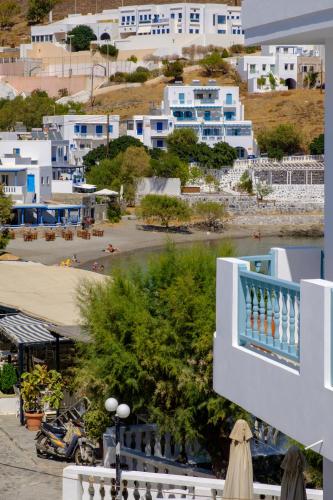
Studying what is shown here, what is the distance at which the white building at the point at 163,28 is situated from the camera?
121188mm

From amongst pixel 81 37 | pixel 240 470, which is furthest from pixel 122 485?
pixel 81 37

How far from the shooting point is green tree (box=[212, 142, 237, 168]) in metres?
74.9

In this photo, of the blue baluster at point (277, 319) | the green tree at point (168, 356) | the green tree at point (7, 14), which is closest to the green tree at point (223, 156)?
the green tree at point (168, 356)

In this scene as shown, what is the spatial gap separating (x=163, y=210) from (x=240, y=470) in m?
53.6

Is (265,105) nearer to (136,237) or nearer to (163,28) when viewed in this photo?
(163,28)

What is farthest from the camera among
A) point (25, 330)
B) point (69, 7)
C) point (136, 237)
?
point (69, 7)

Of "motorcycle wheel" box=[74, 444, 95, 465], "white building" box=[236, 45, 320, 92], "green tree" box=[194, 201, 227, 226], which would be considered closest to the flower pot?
"motorcycle wheel" box=[74, 444, 95, 465]

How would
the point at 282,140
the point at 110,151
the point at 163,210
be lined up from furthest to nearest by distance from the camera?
the point at 282,140, the point at 110,151, the point at 163,210

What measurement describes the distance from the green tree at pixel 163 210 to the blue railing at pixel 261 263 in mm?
54724

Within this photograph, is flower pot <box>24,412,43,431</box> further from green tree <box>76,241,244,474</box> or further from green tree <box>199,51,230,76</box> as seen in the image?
green tree <box>199,51,230,76</box>

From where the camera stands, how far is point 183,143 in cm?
7688

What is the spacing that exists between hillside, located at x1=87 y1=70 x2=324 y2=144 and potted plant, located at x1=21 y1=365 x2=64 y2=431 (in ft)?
232

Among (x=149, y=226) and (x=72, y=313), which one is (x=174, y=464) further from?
(x=149, y=226)

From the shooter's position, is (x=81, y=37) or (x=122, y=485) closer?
(x=122, y=485)
